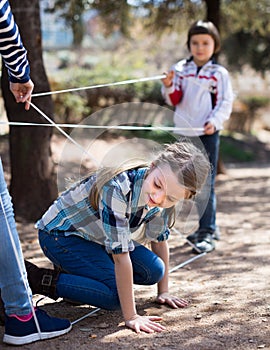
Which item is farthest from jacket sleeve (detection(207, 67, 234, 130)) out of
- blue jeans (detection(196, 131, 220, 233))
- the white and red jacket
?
blue jeans (detection(196, 131, 220, 233))

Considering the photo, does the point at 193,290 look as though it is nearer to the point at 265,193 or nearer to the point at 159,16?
the point at 265,193

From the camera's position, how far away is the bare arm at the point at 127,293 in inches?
111

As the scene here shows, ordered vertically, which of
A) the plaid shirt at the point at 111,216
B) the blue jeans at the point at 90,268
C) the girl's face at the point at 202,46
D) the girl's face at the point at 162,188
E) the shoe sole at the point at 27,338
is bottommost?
the shoe sole at the point at 27,338

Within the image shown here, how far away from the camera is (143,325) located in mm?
2883

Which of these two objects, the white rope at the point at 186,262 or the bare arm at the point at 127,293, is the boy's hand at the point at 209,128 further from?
the bare arm at the point at 127,293

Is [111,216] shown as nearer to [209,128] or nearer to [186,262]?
[186,262]

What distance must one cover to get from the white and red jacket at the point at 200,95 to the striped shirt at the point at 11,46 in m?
1.98

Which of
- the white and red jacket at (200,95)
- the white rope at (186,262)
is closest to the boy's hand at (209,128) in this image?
the white and red jacket at (200,95)

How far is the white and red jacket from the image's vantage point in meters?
4.63

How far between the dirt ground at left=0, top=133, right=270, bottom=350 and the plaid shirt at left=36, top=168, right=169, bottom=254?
41 centimetres

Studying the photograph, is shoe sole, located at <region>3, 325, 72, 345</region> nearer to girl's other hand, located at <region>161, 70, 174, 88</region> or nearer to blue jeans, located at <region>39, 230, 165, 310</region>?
blue jeans, located at <region>39, 230, 165, 310</region>

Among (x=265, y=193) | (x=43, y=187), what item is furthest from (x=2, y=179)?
(x=265, y=193)

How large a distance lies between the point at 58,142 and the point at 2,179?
7.74 m

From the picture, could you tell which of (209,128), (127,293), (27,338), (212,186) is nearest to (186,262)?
(212,186)
